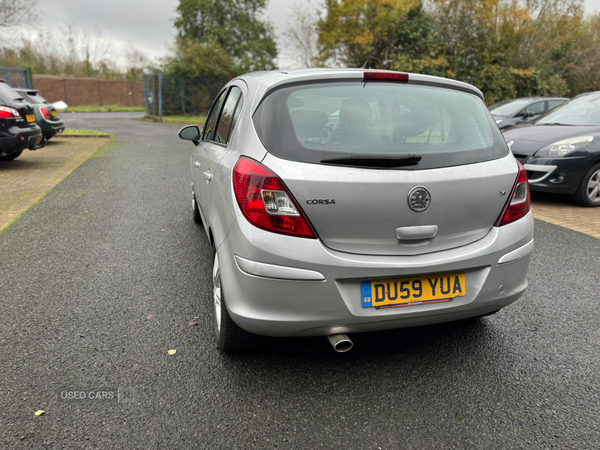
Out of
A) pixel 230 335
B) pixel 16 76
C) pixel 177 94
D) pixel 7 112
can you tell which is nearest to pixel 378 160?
pixel 230 335

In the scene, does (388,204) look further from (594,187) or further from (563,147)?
(594,187)

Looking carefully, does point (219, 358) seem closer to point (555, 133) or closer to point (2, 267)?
point (2, 267)

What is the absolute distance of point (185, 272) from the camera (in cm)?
420

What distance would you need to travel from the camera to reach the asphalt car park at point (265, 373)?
7.20ft

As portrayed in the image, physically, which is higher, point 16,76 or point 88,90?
point 16,76

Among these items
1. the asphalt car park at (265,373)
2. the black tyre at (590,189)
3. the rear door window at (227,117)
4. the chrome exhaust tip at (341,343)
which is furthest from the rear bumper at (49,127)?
the chrome exhaust tip at (341,343)

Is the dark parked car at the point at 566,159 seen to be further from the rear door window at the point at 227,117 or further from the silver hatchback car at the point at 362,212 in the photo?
the rear door window at the point at 227,117

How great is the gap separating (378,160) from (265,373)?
4.34 feet

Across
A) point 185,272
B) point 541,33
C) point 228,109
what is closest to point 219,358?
point 185,272

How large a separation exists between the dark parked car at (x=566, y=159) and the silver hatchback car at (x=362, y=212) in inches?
185

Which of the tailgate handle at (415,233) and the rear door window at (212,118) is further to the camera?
the rear door window at (212,118)

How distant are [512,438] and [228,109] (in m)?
2.74

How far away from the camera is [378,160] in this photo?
237cm

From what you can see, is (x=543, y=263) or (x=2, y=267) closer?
(x=2, y=267)
